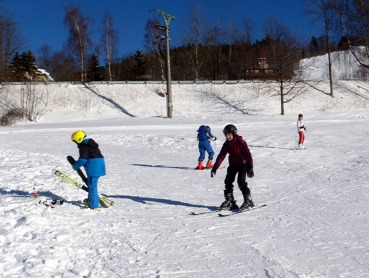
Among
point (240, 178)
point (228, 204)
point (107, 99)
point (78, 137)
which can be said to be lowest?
point (228, 204)

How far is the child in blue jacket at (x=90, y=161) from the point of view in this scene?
23.1ft

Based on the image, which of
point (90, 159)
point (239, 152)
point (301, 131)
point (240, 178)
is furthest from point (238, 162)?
point (301, 131)

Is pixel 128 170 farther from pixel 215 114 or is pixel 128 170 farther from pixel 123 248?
pixel 215 114

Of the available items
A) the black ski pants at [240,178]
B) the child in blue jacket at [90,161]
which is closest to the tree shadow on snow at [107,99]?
the child in blue jacket at [90,161]

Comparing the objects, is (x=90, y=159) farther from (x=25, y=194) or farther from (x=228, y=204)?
(x=228, y=204)

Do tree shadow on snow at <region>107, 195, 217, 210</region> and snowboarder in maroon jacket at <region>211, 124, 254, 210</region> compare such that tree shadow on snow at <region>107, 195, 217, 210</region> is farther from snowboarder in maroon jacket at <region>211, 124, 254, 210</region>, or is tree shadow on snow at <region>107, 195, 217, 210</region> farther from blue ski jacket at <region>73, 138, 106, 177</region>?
blue ski jacket at <region>73, 138, 106, 177</region>

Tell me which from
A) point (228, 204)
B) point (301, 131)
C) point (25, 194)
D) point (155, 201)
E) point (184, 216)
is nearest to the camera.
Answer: point (184, 216)

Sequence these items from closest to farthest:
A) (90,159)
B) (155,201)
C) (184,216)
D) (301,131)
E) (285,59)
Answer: (184,216) < (90,159) < (155,201) < (301,131) < (285,59)

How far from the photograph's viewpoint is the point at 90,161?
711cm

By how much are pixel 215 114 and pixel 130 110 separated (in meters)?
7.78

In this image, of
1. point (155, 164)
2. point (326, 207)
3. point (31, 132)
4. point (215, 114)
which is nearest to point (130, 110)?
point (215, 114)

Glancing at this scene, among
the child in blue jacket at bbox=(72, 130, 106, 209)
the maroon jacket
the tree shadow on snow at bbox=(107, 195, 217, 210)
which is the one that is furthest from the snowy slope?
the maroon jacket

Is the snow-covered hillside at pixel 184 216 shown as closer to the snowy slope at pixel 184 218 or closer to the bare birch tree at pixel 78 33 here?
the snowy slope at pixel 184 218

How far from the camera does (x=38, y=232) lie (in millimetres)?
5695
